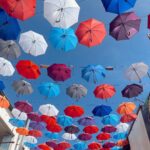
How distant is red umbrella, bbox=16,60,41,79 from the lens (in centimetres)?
841

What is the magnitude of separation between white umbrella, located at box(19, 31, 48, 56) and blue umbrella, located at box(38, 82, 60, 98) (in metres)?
1.72

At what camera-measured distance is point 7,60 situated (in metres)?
8.85

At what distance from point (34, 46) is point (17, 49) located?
56 centimetres

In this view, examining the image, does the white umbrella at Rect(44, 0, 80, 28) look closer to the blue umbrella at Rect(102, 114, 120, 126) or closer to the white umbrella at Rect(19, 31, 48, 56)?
the white umbrella at Rect(19, 31, 48, 56)

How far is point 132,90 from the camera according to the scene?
9.36m

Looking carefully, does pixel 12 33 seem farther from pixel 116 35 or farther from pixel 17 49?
pixel 116 35

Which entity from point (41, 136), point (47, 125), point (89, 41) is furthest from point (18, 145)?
point (89, 41)

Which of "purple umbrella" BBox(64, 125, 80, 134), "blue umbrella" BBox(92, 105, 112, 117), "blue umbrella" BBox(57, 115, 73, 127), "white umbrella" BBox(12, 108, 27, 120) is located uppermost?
"white umbrella" BBox(12, 108, 27, 120)

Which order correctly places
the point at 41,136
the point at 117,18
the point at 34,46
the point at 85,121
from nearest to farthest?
the point at 117,18
the point at 34,46
the point at 85,121
the point at 41,136

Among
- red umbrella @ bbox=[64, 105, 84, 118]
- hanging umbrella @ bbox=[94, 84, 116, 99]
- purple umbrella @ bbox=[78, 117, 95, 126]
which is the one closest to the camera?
→ hanging umbrella @ bbox=[94, 84, 116, 99]

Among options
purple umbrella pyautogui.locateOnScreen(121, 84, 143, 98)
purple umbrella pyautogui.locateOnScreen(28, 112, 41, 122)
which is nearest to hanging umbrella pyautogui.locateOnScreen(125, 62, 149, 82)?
purple umbrella pyautogui.locateOnScreen(121, 84, 143, 98)

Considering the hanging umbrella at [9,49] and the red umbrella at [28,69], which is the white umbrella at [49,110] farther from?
the hanging umbrella at [9,49]

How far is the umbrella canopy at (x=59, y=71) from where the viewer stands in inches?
322

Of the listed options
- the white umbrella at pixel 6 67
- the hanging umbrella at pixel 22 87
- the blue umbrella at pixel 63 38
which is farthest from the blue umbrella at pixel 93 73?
the white umbrella at pixel 6 67
